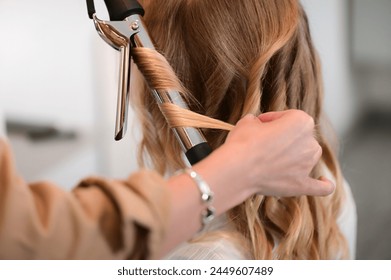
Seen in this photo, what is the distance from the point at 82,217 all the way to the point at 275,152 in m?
0.21

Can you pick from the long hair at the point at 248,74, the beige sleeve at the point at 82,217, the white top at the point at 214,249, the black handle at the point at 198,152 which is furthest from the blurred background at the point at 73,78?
the beige sleeve at the point at 82,217

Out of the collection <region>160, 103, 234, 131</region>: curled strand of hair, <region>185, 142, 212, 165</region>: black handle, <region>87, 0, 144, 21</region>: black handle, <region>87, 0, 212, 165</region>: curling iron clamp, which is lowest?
<region>185, 142, 212, 165</region>: black handle

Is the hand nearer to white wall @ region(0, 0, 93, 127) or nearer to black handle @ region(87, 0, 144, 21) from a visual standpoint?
black handle @ region(87, 0, 144, 21)

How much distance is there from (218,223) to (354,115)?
3.93 ft

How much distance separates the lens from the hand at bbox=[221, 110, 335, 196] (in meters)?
0.56

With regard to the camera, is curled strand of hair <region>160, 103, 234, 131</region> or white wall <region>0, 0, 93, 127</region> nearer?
curled strand of hair <region>160, 103, 234, 131</region>

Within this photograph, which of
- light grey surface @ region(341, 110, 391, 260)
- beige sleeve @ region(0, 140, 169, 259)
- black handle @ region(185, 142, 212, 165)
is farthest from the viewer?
light grey surface @ region(341, 110, 391, 260)

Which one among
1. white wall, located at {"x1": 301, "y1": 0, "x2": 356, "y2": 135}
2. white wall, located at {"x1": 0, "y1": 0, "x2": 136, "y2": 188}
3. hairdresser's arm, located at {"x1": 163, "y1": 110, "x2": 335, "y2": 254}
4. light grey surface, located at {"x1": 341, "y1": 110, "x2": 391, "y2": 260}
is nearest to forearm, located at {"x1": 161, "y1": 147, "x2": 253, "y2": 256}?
hairdresser's arm, located at {"x1": 163, "y1": 110, "x2": 335, "y2": 254}

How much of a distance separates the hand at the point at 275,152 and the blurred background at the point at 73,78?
831mm

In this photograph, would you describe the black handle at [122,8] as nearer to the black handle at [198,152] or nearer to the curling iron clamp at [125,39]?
the curling iron clamp at [125,39]

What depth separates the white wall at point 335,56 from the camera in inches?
58.5

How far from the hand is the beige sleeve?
98 millimetres

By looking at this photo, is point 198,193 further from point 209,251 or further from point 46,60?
point 46,60

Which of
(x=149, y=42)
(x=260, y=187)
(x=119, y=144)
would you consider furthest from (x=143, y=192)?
(x=119, y=144)
